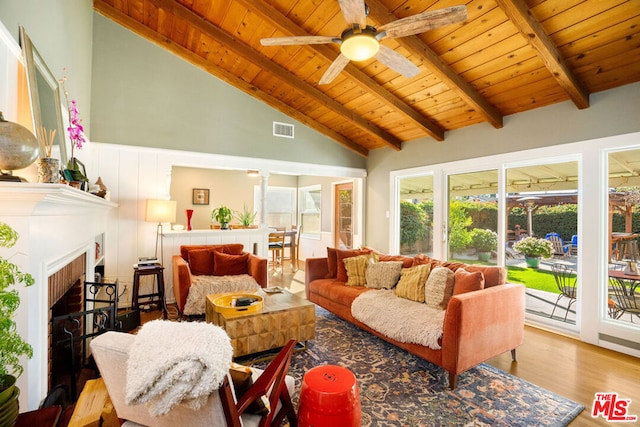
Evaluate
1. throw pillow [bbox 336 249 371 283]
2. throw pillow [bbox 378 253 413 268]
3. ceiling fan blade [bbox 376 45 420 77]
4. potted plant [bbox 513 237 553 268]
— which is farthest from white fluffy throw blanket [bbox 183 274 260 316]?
potted plant [bbox 513 237 553 268]

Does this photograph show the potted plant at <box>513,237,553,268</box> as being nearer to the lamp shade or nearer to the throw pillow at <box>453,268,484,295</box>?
the throw pillow at <box>453,268,484,295</box>

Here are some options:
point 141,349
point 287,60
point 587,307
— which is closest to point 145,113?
point 287,60

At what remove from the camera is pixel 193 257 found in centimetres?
412

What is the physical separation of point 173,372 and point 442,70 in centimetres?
360

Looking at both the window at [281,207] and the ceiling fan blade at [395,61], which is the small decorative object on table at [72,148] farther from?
the window at [281,207]

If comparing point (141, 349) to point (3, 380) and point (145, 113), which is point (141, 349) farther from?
point (145, 113)

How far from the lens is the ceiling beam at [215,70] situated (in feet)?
13.3

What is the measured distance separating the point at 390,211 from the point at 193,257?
3.39 m

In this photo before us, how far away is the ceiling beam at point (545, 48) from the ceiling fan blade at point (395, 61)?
778 mm

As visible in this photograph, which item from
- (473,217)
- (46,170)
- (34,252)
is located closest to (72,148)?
(46,170)

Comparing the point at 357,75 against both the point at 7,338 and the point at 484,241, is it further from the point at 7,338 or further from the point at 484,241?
the point at 7,338

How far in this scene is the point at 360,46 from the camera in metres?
2.17

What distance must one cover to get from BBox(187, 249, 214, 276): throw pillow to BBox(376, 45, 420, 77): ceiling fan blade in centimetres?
316

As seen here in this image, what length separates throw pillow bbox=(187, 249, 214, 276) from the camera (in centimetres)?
412
